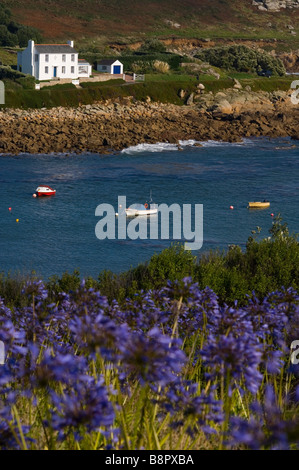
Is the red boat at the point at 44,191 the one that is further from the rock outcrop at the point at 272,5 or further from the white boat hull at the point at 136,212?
the rock outcrop at the point at 272,5

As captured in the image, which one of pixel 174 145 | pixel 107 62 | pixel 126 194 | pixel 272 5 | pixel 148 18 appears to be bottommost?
pixel 126 194

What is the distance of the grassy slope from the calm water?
44.3 metres

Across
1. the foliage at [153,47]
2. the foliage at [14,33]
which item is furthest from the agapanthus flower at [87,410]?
the foliage at [153,47]

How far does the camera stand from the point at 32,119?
51.9 meters

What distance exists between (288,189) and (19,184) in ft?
46.4

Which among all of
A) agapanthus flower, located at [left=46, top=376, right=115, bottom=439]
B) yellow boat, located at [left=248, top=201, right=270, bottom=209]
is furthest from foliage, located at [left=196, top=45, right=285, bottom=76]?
agapanthus flower, located at [left=46, top=376, right=115, bottom=439]

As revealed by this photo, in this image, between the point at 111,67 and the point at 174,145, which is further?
the point at 111,67

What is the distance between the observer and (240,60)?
83750 millimetres

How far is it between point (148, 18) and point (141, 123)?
2291 inches

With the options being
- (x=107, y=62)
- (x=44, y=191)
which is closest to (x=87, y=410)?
(x=44, y=191)

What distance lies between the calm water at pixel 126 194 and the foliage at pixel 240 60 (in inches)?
1234

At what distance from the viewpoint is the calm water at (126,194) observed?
90.2ft

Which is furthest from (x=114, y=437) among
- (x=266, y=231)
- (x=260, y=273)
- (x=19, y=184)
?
(x=19, y=184)

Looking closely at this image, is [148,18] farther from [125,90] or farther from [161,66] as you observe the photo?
[125,90]
